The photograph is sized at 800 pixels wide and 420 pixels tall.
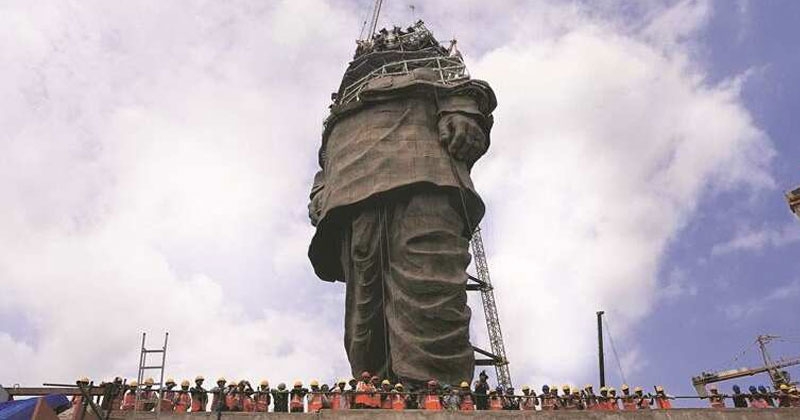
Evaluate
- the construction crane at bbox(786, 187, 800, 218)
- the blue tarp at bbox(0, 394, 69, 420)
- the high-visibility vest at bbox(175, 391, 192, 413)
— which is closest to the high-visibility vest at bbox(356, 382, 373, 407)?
the high-visibility vest at bbox(175, 391, 192, 413)

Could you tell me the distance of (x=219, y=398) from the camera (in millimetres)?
15266

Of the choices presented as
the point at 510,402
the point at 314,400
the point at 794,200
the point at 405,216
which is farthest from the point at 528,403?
the point at 794,200

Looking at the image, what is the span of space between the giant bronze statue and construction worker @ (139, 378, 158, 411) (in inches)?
355

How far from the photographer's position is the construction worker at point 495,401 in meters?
16.9

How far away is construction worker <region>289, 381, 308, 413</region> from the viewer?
637 inches

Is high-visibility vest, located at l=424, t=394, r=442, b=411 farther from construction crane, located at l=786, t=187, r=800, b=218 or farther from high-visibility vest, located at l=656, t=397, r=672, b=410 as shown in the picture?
construction crane, located at l=786, t=187, r=800, b=218

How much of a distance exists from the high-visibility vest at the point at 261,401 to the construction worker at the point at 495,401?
205 inches

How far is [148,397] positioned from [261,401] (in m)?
2.41

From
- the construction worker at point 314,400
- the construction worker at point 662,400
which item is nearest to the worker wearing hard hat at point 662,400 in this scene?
the construction worker at point 662,400

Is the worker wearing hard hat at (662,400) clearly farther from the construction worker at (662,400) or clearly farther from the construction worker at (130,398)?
the construction worker at (130,398)

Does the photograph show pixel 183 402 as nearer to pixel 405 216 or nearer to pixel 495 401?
pixel 495 401

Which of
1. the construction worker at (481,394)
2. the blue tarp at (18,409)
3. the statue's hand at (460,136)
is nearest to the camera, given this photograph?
the blue tarp at (18,409)

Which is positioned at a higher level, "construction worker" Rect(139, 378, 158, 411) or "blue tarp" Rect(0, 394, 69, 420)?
"construction worker" Rect(139, 378, 158, 411)

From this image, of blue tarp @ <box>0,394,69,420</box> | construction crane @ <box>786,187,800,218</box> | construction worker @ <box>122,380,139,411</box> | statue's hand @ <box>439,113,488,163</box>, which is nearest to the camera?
blue tarp @ <box>0,394,69,420</box>
